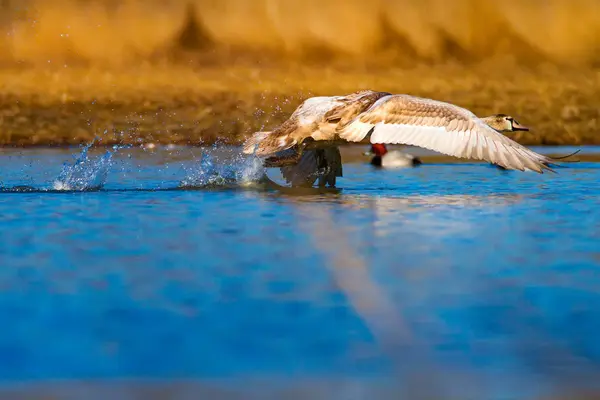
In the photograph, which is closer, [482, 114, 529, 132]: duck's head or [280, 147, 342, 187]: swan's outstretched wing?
[280, 147, 342, 187]: swan's outstretched wing

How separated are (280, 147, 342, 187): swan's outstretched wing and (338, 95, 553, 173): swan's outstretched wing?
1.39 metres

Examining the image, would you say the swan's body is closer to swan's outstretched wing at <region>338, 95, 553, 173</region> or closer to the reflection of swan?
swan's outstretched wing at <region>338, 95, 553, 173</region>

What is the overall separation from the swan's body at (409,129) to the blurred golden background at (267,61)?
44.0ft

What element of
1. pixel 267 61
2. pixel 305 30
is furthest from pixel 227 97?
pixel 305 30

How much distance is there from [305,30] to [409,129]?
3759 centimetres

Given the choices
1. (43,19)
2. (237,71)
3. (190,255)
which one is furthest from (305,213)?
(43,19)

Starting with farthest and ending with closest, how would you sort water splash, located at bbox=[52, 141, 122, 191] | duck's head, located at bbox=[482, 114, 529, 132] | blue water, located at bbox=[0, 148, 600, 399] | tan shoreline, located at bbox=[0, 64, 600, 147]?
tan shoreline, located at bbox=[0, 64, 600, 147], duck's head, located at bbox=[482, 114, 529, 132], water splash, located at bbox=[52, 141, 122, 191], blue water, located at bbox=[0, 148, 600, 399]

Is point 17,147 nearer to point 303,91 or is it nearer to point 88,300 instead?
point 303,91

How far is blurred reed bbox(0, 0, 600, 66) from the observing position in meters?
45.7

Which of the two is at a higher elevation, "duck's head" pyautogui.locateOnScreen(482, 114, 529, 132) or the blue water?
"duck's head" pyautogui.locateOnScreen(482, 114, 529, 132)

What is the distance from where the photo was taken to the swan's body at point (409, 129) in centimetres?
1143

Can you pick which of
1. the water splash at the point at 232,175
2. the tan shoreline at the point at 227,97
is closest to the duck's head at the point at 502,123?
the water splash at the point at 232,175

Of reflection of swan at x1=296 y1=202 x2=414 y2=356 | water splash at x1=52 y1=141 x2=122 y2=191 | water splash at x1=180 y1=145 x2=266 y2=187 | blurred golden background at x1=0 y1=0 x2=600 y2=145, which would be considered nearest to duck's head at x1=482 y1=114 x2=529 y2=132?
water splash at x1=180 y1=145 x2=266 y2=187

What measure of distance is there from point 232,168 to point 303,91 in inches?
860
